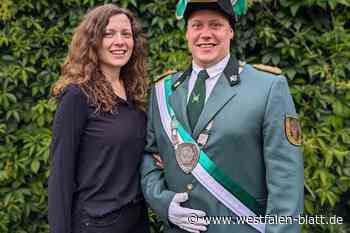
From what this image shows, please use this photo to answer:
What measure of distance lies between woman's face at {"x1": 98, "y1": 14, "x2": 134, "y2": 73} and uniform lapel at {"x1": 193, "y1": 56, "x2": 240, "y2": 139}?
473 mm

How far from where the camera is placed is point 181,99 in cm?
202

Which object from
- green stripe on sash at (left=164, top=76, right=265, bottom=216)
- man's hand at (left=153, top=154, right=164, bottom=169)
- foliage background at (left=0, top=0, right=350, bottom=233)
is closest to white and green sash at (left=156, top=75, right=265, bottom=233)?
green stripe on sash at (left=164, top=76, right=265, bottom=216)

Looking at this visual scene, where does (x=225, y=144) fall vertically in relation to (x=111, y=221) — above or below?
above

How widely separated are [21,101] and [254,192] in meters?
1.62

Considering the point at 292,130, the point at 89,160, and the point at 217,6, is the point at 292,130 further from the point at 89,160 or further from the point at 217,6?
the point at 89,160

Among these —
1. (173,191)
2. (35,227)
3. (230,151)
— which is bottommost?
(35,227)

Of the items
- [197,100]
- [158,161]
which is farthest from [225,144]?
[158,161]

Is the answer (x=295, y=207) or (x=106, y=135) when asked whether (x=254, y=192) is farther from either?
(x=106, y=135)

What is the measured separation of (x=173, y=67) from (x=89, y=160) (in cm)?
85

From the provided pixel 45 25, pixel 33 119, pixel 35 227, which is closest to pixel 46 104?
pixel 33 119

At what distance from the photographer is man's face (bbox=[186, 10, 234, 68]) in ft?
6.29

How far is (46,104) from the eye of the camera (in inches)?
115

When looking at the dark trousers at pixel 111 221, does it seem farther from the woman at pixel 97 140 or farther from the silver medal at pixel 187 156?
the silver medal at pixel 187 156

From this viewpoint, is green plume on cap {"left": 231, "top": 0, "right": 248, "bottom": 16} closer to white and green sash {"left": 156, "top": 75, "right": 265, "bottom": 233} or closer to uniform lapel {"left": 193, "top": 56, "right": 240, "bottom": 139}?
uniform lapel {"left": 193, "top": 56, "right": 240, "bottom": 139}
